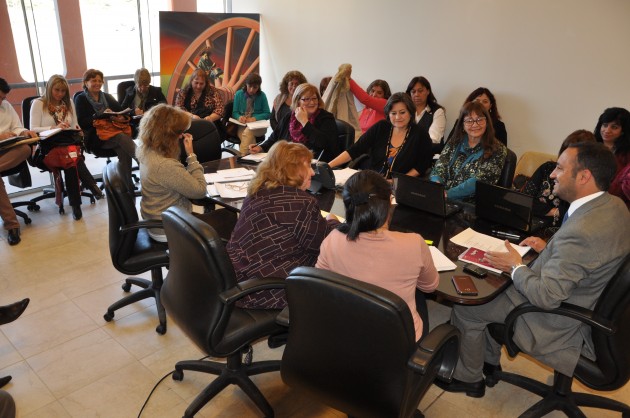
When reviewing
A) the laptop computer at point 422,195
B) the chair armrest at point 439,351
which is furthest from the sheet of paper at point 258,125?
the chair armrest at point 439,351

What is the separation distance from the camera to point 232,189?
297cm

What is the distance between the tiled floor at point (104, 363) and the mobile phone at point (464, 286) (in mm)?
783

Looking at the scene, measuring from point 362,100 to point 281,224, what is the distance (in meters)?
3.25

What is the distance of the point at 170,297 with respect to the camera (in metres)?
2.15

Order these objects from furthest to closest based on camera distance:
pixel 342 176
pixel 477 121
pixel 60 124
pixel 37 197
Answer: pixel 37 197
pixel 60 124
pixel 342 176
pixel 477 121

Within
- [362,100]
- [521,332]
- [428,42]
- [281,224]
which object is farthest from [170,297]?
[428,42]

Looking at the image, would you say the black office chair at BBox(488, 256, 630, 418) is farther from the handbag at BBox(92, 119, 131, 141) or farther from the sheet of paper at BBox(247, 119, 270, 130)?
the handbag at BBox(92, 119, 131, 141)

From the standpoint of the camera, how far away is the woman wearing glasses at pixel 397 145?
135 inches

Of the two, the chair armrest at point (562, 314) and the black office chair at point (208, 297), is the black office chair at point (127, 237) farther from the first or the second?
the chair armrest at point (562, 314)

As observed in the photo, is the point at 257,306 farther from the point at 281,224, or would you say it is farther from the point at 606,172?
the point at 606,172

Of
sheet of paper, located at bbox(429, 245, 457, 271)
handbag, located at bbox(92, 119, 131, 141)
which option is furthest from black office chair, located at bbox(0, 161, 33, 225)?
sheet of paper, located at bbox(429, 245, 457, 271)

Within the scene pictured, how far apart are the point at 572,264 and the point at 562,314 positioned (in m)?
0.20

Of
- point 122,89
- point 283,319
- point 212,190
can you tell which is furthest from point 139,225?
point 122,89

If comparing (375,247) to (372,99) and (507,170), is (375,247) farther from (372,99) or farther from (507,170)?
(372,99)
